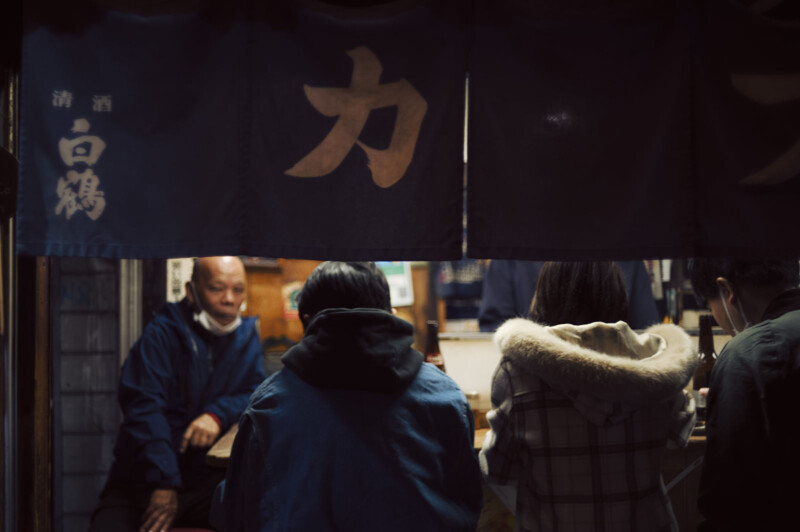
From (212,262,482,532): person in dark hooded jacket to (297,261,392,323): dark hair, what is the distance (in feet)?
0.31

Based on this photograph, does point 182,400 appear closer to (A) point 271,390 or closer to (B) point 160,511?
(B) point 160,511

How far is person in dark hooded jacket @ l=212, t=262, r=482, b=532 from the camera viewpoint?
234cm

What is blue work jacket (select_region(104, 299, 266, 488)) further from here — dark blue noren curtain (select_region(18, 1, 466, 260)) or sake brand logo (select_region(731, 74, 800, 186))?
sake brand logo (select_region(731, 74, 800, 186))

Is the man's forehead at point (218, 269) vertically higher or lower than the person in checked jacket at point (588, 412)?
higher

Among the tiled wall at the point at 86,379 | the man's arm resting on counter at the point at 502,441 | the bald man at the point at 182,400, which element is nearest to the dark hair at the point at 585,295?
the man's arm resting on counter at the point at 502,441

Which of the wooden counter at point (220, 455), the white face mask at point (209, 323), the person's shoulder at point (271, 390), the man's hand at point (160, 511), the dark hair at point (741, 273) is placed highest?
the dark hair at point (741, 273)

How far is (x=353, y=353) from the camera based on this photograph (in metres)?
2.34

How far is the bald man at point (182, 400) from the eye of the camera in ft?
13.1

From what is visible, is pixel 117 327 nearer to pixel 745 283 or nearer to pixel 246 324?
pixel 246 324

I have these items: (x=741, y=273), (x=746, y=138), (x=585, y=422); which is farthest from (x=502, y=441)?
(x=746, y=138)

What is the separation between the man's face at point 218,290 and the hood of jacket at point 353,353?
2528 millimetres

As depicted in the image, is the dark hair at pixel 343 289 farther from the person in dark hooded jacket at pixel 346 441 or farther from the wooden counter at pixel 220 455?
the wooden counter at pixel 220 455

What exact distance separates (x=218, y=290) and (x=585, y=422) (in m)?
3.26

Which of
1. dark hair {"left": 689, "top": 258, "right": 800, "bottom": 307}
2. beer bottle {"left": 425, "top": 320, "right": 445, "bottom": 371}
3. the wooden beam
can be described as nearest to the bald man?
the wooden beam
